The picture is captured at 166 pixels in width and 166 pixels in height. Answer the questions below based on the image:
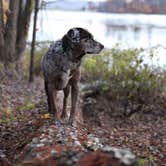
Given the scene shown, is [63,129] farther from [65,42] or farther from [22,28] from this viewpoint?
[22,28]

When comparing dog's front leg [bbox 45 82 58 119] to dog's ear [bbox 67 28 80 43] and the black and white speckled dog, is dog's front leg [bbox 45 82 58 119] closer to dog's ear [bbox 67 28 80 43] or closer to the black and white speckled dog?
the black and white speckled dog

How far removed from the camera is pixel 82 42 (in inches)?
247

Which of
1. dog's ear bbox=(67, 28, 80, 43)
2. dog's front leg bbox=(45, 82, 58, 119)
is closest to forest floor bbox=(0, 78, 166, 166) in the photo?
dog's front leg bbox=(45, 82, 58, 119)

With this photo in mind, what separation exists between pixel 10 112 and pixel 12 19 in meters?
5.58

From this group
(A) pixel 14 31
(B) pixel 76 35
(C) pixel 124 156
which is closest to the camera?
(C) pixel 124 156

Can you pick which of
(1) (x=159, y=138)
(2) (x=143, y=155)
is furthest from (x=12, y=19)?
(2) (x=143, y=155)

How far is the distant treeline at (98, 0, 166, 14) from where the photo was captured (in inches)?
936

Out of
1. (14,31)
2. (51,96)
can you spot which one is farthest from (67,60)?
(14,31)

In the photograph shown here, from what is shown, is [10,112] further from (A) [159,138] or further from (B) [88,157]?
(B) [88,157]

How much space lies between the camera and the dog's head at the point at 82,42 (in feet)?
20.5

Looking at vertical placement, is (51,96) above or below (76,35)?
below

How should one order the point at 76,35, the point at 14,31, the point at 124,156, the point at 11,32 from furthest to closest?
the point at 14,31 < the point at 11,32 < the point at 76,35 < the point at 124,156

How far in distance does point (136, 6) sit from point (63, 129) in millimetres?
18909

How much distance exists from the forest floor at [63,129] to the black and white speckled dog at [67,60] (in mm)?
534
